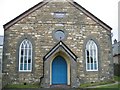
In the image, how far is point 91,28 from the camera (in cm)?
2348

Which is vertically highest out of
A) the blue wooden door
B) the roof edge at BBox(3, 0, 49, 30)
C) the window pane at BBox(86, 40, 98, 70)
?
the roof edge at BBox(3, 0, 49, 30)

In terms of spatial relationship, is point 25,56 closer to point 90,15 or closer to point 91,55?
point 91,55

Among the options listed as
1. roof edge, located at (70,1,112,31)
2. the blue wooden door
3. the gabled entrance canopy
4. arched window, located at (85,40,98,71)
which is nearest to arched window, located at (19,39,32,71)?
the gabled entrance canopy

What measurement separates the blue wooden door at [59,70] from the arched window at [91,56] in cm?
233

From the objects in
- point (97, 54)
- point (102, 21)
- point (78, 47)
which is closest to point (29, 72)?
point (78, 47)

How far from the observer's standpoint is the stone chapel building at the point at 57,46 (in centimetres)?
2197

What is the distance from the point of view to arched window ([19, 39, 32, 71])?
22234mm

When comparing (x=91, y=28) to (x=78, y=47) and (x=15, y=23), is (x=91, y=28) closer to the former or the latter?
(x=78, y=47)

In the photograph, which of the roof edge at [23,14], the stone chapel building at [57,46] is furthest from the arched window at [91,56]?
the roof edge at [23,14]

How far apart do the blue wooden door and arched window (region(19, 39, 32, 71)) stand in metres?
2.32

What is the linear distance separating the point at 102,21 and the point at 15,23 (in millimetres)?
8602

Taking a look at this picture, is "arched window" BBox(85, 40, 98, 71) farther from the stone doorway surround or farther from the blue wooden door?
the blue wooden door

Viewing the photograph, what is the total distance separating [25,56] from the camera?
22406mm

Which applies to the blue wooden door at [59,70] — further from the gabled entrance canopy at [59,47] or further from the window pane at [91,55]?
the window pane at [91,55]
